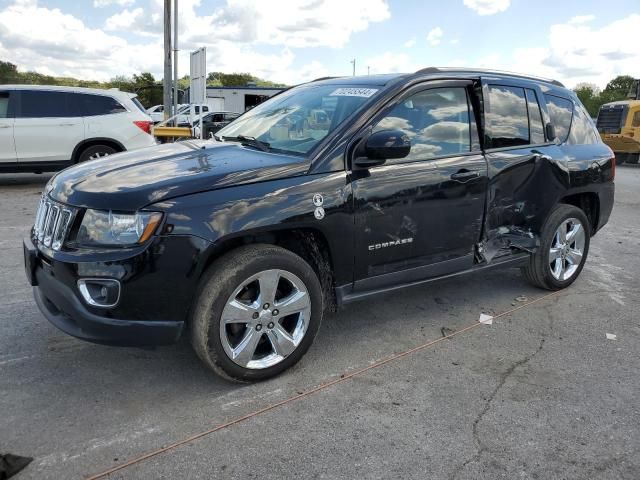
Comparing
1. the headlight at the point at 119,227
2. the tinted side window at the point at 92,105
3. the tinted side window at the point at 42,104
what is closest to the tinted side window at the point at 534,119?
the headlight at the point at 119,227

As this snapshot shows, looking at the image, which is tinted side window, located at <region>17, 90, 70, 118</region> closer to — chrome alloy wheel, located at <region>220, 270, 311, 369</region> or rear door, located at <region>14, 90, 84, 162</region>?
rear door, located at <region>14, 90, 84, 162</region>

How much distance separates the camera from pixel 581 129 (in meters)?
5.08

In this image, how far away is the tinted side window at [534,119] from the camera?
460cm

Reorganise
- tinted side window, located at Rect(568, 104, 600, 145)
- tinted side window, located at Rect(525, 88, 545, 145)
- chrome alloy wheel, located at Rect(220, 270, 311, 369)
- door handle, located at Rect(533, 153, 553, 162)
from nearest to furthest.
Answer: chrome alloy wheel, located at Rect(220, 270, 311, 369) → door handle, located at Rect(533, 153, 553, 162) → tinted side window, located at Rect(525, 88, 545, 145) → tinted side window, located at Rect(568, 104, 600, 145)

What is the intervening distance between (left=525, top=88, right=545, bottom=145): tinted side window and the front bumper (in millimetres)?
3228

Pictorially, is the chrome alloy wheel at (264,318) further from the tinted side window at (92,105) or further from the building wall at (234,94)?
the building wall at (234,94)

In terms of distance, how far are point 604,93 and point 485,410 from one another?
55.9 meters

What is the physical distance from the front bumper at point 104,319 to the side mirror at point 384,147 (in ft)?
4.61

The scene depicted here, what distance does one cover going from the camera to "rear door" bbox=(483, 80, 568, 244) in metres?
4.19

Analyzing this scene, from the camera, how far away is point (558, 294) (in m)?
5.01

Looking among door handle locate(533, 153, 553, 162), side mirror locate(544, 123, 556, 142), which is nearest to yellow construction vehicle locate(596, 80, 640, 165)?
side mirror locate(544, 123, 556, 142)

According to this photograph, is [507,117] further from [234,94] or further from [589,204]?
[234,94]

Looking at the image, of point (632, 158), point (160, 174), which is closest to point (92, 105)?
point (160, 174)

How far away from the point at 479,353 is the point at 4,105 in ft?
30.9
